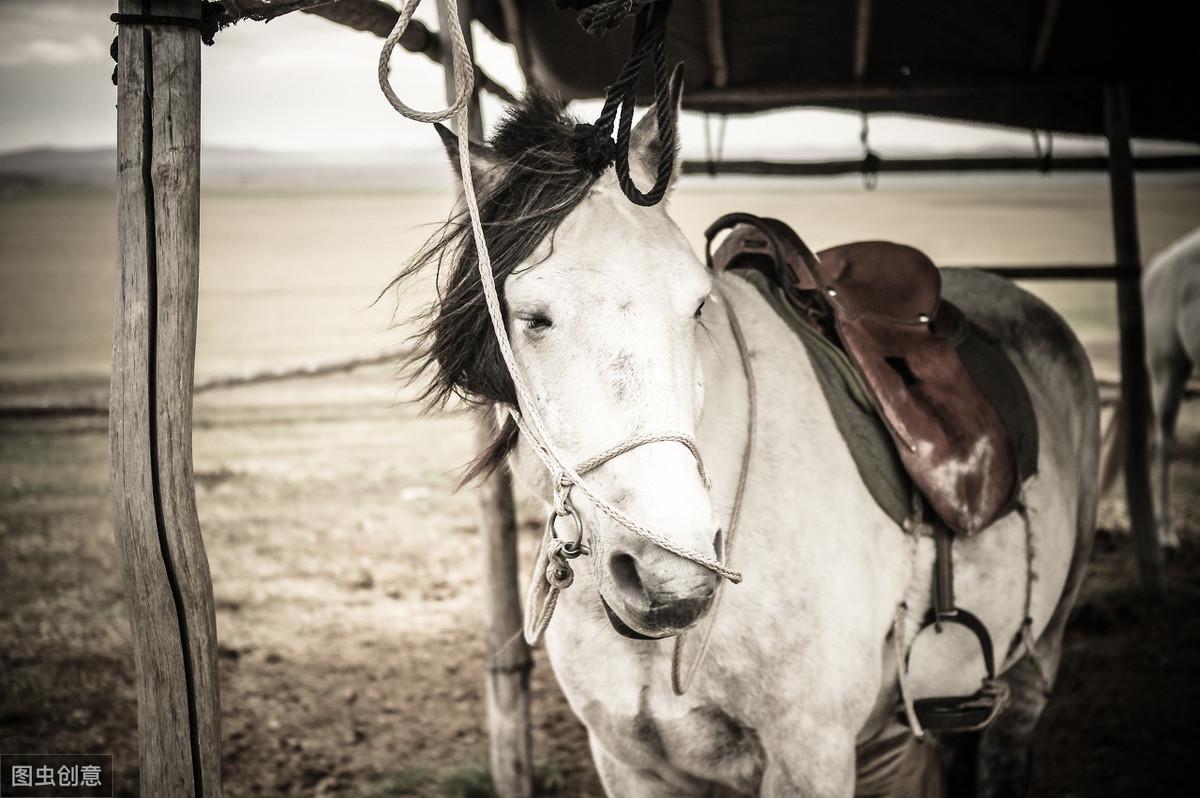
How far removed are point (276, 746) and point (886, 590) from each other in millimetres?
2678

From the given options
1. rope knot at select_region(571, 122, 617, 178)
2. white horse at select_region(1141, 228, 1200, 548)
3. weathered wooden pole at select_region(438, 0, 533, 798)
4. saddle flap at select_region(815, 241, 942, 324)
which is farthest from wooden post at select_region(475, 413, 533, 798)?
white horse at select_region(1141, 228, 1200, 548)

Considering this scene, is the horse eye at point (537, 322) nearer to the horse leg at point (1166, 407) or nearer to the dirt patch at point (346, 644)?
the dirt patch at point (346, 644)

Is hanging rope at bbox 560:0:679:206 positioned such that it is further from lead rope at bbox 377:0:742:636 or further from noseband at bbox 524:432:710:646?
noseband at bbox 524:432:710:646

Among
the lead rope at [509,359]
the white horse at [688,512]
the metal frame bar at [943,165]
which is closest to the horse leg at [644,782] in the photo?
the white horse at [688,512]

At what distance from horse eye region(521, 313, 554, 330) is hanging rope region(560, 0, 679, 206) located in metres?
0.26

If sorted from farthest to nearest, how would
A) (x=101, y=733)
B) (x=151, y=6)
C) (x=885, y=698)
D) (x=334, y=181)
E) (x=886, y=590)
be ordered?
(x=334, y=181), (x=101, y=733), (x=885, y=698), (x=886, y=590), (x=151, y=6)

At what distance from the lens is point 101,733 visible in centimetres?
336

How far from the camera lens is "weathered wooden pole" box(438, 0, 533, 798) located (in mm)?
2883

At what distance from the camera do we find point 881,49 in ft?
11.4

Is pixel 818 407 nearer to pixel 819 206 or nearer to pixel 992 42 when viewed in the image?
pixel 992 42

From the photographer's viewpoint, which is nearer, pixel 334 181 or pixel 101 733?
pixel 101 733

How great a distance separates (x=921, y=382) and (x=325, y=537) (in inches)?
201

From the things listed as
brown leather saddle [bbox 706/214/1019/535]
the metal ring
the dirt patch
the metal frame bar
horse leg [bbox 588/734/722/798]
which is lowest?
the dirt patch

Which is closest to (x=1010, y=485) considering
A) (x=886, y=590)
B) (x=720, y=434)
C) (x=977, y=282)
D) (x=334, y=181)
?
(x=886, y=590)
